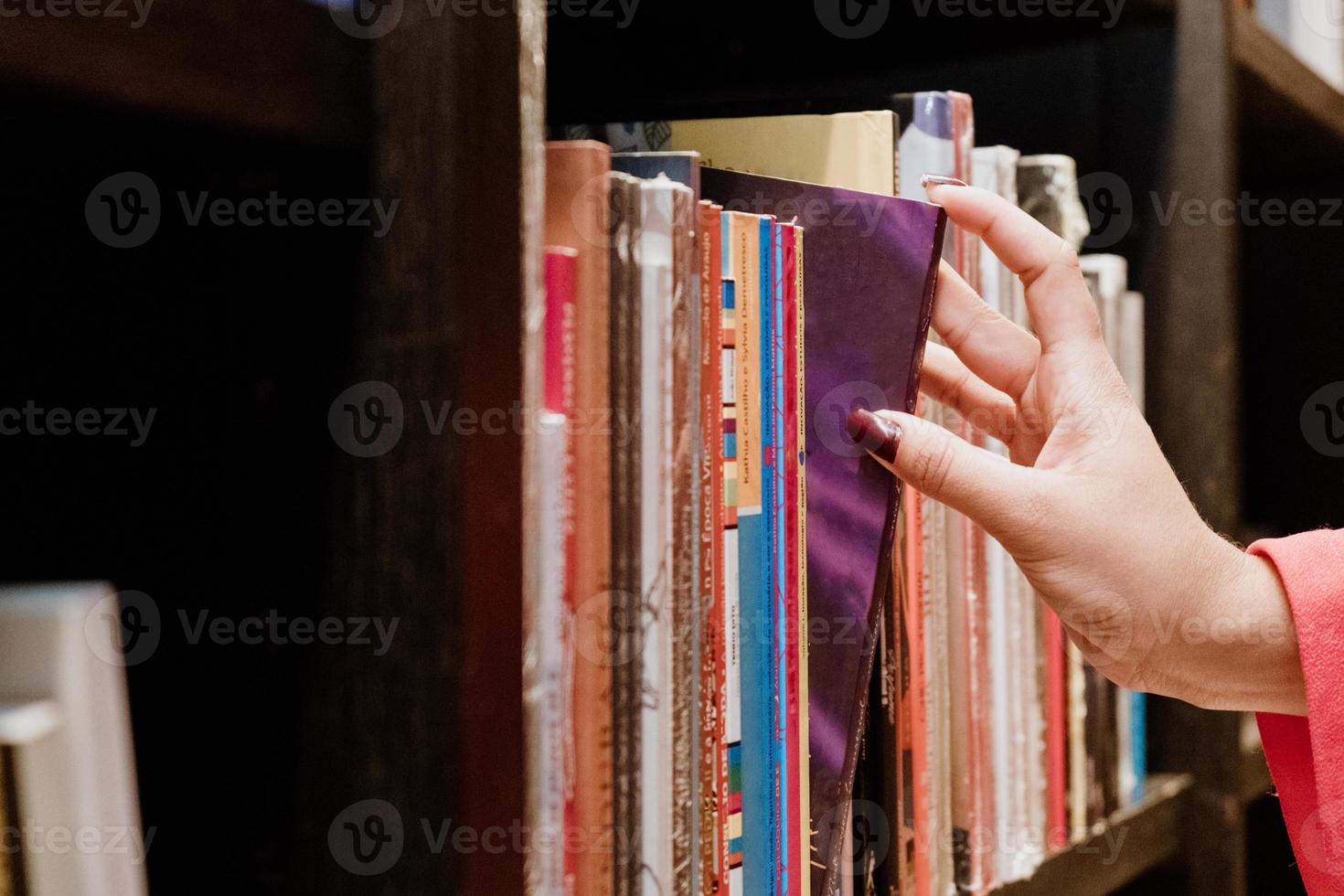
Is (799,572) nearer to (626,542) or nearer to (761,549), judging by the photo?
(761,549)

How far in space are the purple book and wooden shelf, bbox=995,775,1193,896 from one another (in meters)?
0.27

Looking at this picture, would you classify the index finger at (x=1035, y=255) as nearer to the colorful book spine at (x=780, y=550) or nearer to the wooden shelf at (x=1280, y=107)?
the colorful book spine at (x=780, y=550)

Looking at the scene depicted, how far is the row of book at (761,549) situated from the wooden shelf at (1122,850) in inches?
1.3

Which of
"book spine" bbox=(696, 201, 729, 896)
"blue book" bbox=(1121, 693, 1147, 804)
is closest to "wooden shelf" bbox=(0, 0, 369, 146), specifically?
"book spine" bbox=(696, 201, 729, 896)

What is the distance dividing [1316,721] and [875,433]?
358 millimetres

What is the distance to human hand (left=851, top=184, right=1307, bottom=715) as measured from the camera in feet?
2.15

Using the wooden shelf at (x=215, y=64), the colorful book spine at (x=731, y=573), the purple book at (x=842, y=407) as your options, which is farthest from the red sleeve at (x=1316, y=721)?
the wooden shelf at (x=215, y=64)

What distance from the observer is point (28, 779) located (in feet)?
1.05

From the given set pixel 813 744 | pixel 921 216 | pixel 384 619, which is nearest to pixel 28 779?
pixel 384 619

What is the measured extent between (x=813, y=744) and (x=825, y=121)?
1.25 ft

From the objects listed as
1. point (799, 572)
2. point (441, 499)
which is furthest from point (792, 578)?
point (441, 499)

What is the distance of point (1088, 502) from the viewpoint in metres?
0.67

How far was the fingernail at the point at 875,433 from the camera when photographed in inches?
24.3

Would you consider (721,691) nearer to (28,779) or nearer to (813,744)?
(813,744)
